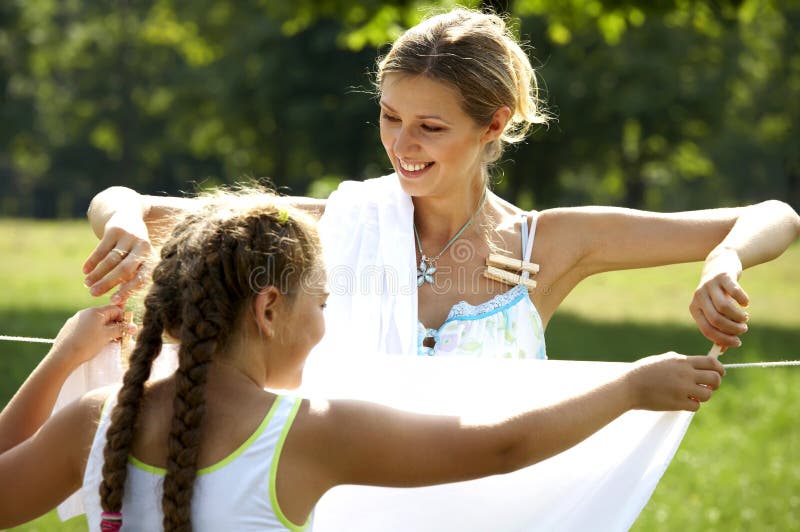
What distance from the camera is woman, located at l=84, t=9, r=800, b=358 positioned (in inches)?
130

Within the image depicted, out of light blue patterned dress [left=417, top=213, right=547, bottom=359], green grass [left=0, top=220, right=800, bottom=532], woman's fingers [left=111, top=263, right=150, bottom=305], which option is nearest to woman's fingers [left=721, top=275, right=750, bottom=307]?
light blue patterned dress [left=417, top=213, right=547, bottom=359]

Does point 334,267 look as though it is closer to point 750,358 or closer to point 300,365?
point 300,365

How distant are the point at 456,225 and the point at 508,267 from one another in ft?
0.85

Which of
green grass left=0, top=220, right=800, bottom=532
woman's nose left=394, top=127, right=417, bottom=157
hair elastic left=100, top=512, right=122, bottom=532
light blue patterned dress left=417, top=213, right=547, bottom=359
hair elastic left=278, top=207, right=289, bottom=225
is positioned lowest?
green grass left=0, top=220, right=800, bottom=532

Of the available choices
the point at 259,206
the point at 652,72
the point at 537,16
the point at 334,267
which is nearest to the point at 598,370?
the point at 334,267

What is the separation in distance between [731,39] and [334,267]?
114 feet

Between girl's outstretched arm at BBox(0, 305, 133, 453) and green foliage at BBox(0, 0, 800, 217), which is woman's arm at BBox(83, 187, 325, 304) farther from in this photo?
green foliage at BBox(0, 0, 800, 217)

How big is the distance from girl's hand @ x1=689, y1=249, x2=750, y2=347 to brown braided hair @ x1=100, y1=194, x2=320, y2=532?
1.09 m

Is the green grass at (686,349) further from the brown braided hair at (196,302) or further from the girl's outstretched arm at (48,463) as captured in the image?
the brown braided hair at (196,302)

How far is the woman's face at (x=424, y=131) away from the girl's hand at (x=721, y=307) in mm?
997

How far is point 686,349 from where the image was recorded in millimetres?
11680

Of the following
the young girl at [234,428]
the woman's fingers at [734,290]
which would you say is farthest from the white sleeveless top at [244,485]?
the woman's fingers at [734,290]

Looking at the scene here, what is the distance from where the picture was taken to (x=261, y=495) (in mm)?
2160

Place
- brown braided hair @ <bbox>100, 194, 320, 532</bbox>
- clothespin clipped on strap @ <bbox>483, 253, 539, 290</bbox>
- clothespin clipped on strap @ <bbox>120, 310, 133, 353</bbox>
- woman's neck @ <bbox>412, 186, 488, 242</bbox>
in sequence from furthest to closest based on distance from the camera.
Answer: woman's neck @ <bbox>412, 186, 488, 242</bbox> < clothespin clipped on strap @ <bbox>483, 253, 539, 290</bbox> < clothespin clipped on strap @ <bbox>120, 310, 133, 353</bbox> < brown braided hair @ <bbox>100, 194, 320, 532</bbox>
